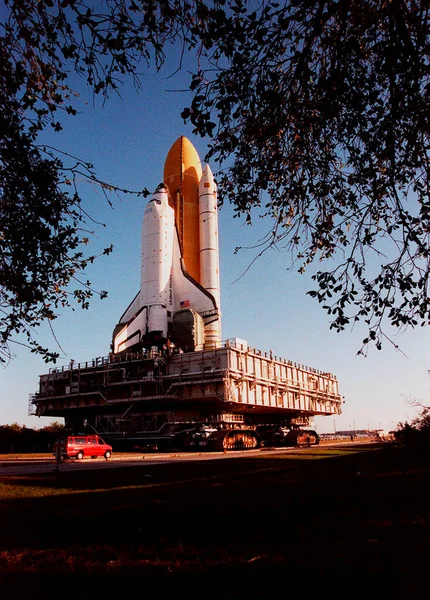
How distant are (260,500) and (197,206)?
1824 inches

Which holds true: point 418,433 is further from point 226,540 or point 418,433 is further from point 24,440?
point 24,440

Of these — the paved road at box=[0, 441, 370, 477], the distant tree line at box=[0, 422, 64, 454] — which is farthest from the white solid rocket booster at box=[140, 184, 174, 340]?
the paved road at box=[0, 441, 370, 477]

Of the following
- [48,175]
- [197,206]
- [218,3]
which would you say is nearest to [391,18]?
[218,3]

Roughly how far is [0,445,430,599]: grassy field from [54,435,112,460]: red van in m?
15.9

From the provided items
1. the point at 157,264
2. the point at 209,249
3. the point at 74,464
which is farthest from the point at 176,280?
the point at 74,464

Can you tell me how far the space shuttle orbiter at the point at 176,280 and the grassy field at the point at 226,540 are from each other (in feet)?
111

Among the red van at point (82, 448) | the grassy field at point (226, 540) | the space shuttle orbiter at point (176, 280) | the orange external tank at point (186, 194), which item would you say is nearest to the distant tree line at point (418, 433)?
the grassy field at point (226, 540)

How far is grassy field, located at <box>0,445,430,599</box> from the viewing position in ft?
12.6

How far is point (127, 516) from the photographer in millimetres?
6707

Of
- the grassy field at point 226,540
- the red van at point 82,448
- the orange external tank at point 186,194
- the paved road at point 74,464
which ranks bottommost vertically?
the grassy field at point 226,540

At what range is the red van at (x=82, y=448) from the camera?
80.6 ft

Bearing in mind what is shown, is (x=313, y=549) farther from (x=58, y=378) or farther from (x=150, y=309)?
(x=58, y=378)

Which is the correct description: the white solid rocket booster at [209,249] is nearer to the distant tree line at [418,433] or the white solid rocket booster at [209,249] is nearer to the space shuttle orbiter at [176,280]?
the space shuttle orbiter at [176,280]

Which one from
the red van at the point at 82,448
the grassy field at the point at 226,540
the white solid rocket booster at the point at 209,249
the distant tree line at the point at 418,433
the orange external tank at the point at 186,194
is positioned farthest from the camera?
the orange external tank at the point at 186,194
